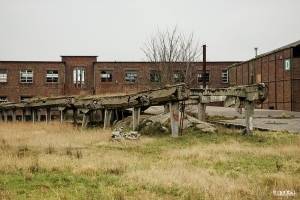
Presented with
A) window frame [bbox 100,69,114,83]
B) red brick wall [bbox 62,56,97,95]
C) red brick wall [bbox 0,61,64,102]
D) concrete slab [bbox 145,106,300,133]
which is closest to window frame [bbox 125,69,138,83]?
window frame [bbox 100,69,114,83]

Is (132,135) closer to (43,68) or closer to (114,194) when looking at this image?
(114,194)

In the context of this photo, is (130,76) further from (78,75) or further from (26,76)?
(26,76)

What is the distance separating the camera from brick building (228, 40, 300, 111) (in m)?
27.5

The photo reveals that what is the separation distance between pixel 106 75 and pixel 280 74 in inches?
798

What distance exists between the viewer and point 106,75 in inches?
1622

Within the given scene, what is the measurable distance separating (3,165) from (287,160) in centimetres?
535

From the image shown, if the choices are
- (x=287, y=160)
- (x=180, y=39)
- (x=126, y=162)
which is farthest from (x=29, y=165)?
(x=180, y=39)

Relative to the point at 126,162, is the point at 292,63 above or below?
above

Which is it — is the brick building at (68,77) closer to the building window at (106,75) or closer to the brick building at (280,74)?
the building window at (106,75)

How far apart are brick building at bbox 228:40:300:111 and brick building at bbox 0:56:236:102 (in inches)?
324

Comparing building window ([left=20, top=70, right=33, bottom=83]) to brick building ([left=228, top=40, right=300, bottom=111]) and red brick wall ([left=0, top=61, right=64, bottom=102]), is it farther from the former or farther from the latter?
brick building ([left=228, top=40, right=300, bottom=111])

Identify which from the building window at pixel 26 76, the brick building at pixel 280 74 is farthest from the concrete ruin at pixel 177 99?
the building window at pixel 26 76

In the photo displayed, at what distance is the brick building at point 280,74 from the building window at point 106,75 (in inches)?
626

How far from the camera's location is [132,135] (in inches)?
428
